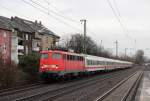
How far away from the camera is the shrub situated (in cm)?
3180

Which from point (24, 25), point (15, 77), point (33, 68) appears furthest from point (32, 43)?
point (15, 77)

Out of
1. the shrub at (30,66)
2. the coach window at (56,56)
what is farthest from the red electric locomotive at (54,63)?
the shrub at (30,66)

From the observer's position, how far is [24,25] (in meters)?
77.6

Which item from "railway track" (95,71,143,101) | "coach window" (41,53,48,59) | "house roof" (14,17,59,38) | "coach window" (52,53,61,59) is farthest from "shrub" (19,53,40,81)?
"house roof" (14,17,59,38)

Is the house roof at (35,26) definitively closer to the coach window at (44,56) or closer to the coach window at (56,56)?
the coach window at (44,56)

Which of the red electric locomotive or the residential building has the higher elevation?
the residential building

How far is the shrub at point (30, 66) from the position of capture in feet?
104

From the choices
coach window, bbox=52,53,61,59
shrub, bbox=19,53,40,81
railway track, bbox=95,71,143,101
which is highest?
coach window, bbox=52,53,61,59

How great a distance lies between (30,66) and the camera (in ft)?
105

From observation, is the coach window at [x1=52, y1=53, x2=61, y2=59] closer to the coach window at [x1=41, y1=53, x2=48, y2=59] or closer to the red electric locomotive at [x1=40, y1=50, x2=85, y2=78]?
the red electric locomotive at [x1=40, y1=50, x2=85, y2=78]

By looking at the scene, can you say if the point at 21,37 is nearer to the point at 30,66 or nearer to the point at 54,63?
the point at 30,66

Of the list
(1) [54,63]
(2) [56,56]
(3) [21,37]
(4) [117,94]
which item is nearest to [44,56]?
(2) [56,56]

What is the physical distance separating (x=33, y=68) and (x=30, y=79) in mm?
1260

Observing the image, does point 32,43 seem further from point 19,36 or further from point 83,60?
point 83,60
